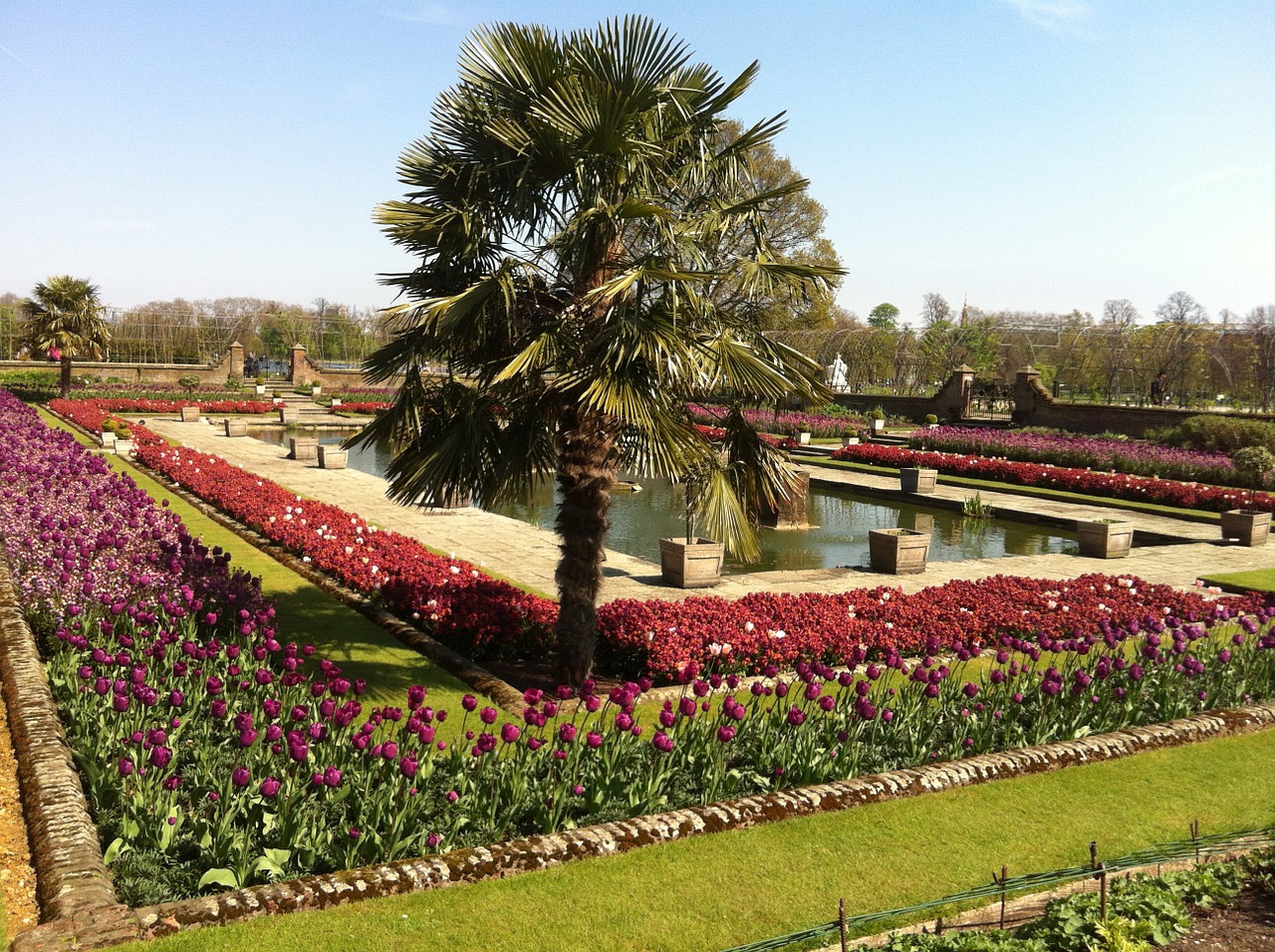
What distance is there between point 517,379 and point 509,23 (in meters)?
2.57

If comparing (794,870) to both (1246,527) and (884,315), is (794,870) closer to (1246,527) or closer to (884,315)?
(1246,527)

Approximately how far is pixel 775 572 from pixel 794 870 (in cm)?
869

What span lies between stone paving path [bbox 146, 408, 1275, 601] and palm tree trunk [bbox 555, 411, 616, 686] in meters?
3.22

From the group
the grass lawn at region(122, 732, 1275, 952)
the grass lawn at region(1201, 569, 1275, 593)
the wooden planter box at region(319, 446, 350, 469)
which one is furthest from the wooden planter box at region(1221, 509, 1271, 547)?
the wooden planter box at region(319, 446, 350, 469)

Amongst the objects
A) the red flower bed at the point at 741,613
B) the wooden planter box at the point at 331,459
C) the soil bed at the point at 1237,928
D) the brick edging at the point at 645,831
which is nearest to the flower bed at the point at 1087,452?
the red flower bed at the point at 741,613

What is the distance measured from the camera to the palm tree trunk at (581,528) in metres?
7.12

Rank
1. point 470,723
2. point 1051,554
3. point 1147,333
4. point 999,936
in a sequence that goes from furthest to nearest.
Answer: point 1147,333 < point 1051,554 < point 470,723 < point 999,936

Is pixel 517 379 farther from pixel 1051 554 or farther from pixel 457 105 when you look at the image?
pixel 1051 554

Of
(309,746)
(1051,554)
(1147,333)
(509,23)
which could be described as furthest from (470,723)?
(1147,333)

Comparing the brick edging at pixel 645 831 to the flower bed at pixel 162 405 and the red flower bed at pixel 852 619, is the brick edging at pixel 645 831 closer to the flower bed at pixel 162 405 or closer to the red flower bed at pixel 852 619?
the red flower bed at pixel 852 619

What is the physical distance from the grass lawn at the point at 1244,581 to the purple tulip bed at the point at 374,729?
4.93 m

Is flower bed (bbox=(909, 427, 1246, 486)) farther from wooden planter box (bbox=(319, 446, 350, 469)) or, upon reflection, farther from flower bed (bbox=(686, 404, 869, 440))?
wooden planter box (bbox=(319, 446, 350, 469))

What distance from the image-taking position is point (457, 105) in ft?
23.9

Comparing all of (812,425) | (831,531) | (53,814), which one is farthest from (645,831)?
(812,425)
